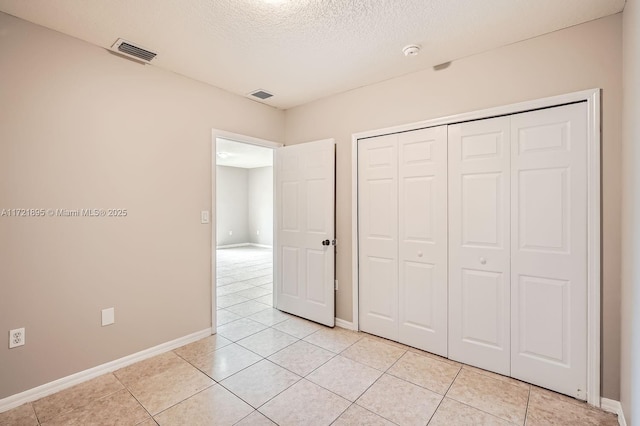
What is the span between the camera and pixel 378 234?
2.99 metres

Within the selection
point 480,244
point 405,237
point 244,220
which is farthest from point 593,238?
point 244,220

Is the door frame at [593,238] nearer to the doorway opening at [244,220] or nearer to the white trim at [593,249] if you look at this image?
the white trim at [593,249]

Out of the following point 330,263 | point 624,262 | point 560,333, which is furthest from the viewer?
point 330,263

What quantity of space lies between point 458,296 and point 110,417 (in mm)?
2646

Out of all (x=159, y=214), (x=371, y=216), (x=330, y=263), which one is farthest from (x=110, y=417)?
(x=371, y=216)

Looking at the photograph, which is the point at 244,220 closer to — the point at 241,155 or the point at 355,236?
the point at 241,155

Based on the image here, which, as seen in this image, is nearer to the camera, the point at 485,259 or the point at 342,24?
the point at 342,24

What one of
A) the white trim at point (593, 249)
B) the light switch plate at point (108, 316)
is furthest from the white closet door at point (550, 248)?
the light switch plate at point (108, 316)

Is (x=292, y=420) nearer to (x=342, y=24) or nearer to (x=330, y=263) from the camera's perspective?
(x=330, y=263)

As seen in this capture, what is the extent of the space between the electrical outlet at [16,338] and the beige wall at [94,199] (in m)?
0.03

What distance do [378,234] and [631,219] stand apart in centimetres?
178

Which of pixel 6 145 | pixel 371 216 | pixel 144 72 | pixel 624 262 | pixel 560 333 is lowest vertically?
pixel 560 333

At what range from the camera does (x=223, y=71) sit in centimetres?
273

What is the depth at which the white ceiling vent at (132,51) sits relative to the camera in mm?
2273
